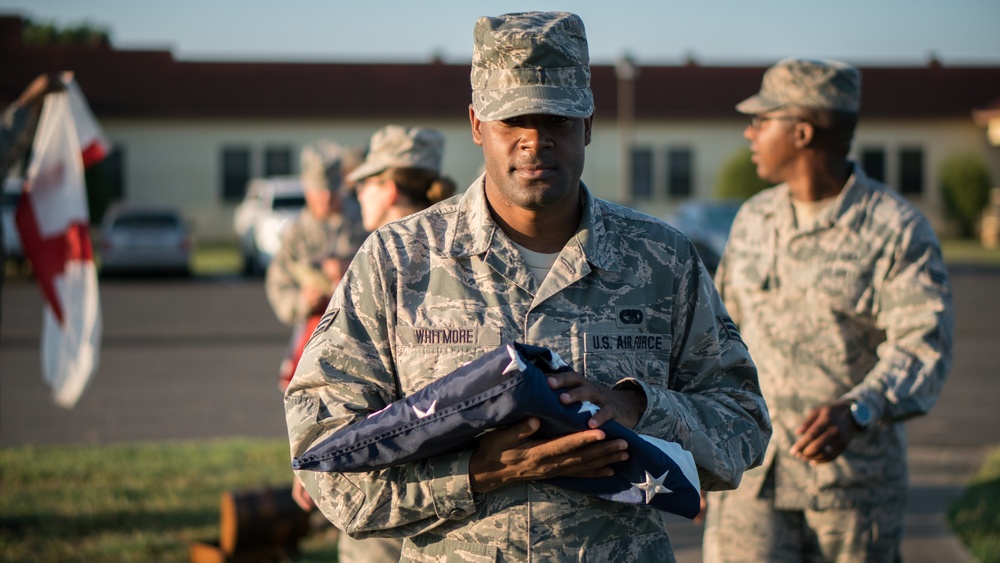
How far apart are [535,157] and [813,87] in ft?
6.75

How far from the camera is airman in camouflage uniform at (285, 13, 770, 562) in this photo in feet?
7.82

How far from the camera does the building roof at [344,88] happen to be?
3875 centimetres

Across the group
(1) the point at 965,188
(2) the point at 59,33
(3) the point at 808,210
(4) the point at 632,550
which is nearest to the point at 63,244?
(3) the point at 808,210

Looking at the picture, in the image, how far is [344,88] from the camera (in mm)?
40312

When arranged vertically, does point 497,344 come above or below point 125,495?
above

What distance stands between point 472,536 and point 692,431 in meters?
0.52

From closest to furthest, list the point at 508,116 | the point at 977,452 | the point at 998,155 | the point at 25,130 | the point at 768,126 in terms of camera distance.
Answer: the point at 508,116, the point at 768,126, the point at 25,130, the point at 977,452, the point at 998,155

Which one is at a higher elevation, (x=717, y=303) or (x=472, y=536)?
(x=717, y=303)

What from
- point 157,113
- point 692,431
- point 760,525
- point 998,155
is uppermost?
point 692,431

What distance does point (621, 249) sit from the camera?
2582 millimetres

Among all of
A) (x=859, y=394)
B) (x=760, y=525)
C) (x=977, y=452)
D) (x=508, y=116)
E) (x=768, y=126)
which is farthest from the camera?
(x=977, y=452)

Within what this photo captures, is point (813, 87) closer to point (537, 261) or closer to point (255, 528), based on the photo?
point (537, 261)

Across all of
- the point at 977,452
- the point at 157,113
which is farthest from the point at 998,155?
the point at 977,452

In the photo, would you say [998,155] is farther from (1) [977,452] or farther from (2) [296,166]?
(1) [977,452]
